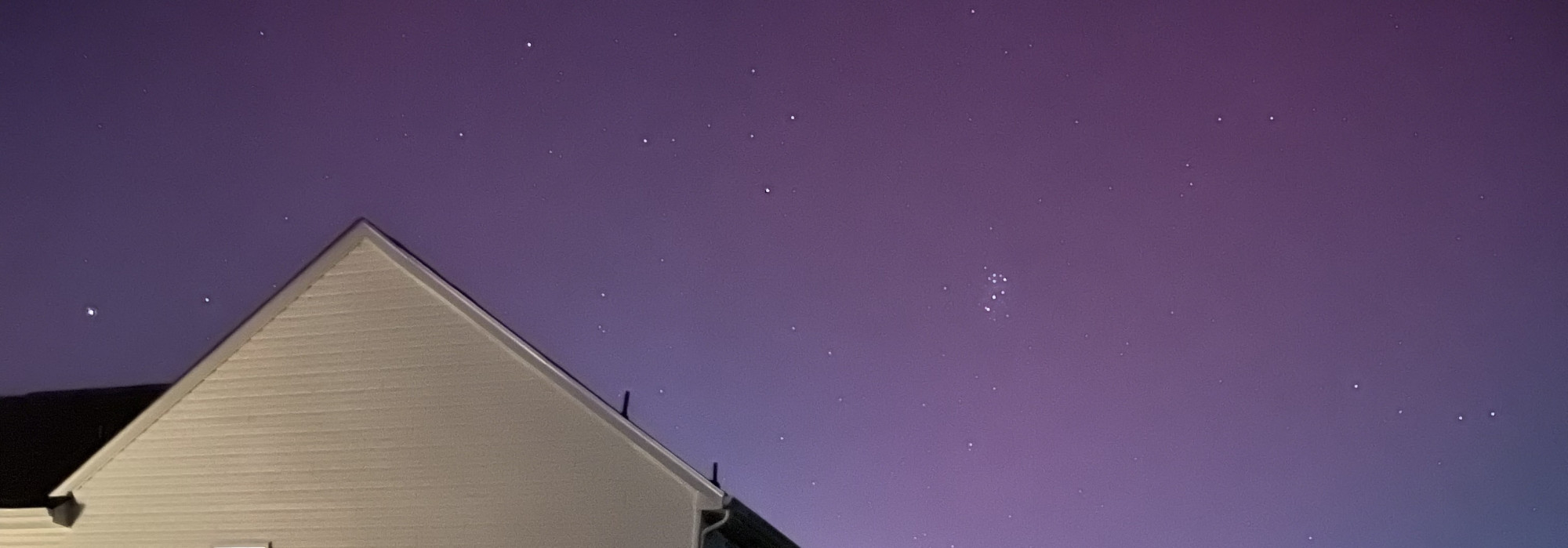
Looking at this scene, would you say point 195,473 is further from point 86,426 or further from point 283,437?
point 86,426

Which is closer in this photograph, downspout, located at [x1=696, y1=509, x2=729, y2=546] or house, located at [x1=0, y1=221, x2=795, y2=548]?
downspout, located at [x1=696, y1=509, x2=729, y2=546]

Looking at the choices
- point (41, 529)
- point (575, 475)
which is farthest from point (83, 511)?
point (575, 475)

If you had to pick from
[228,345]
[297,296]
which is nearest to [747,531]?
[297,296]

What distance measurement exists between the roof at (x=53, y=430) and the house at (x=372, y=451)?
0.52ft

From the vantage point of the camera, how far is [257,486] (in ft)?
26.1

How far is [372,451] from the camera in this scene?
7871mm

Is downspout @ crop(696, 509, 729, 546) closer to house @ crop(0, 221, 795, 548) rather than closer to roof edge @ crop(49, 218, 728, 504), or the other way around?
house @ crop(0, 221, 795, 548)

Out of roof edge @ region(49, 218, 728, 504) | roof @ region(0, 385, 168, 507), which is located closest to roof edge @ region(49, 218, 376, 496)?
roof edge @ region(49, 218, 728, 504)

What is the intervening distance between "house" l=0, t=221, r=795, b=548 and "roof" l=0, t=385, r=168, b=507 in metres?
0.16

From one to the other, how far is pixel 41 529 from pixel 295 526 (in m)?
2.37

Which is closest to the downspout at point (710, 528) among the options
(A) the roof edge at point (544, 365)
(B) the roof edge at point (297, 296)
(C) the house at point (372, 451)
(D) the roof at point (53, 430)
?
(C) the house at point (372, 451)

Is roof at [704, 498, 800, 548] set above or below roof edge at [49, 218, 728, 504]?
below

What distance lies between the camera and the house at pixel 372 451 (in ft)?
24.6

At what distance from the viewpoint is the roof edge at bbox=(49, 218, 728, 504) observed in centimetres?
770
